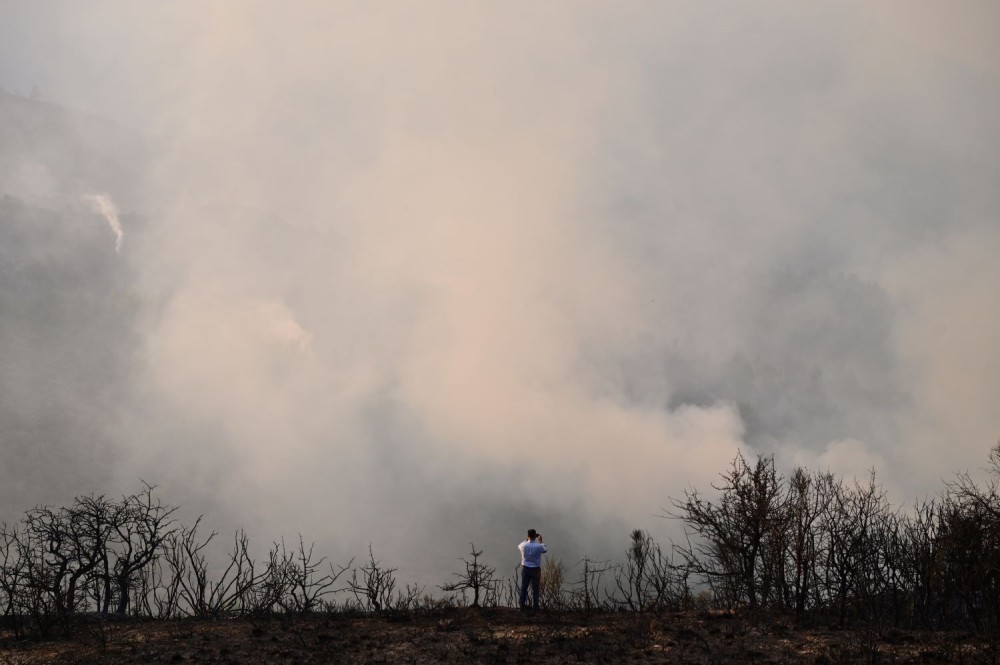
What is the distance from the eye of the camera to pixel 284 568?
71.2 feet

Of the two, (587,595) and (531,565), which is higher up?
(531,565)

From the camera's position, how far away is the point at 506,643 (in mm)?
16203


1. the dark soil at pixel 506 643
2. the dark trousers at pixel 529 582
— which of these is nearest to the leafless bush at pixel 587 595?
the dark soil at pixel 506 643

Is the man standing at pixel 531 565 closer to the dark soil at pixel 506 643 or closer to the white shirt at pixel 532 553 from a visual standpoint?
the white shirt at pixel 532 553

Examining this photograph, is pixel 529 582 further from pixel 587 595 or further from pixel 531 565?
pixel 587 595

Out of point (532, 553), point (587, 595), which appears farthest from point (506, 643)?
point (532, 553)

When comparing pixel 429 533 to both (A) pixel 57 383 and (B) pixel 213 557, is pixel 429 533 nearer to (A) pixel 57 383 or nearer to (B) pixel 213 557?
(B) pixel 213 557

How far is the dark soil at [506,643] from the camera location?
15.2 meters

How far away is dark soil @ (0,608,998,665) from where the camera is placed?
49.8 ft

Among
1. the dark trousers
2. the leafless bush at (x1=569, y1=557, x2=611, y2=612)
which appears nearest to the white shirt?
the dark trousers

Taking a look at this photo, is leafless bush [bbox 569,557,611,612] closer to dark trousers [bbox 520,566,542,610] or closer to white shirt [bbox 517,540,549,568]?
dark trousers [bbox 520,566,542,610]

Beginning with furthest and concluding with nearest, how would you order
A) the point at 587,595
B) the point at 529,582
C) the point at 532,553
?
the point at 529,582, the point at 532,553, the point at 587,595

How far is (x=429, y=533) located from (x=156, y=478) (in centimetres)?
6566

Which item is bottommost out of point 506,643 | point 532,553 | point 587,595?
point 506,643
